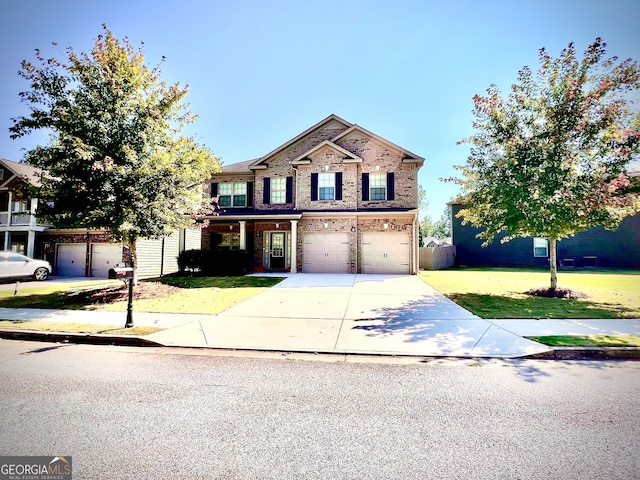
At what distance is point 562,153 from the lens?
1052cm

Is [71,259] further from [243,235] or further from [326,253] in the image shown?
[326,253]

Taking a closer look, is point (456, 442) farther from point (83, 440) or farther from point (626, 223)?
point (626, 223)

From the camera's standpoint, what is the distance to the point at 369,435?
307cm

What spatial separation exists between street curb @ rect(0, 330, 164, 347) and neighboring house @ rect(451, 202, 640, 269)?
22.6 metres

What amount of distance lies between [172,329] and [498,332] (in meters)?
7.34

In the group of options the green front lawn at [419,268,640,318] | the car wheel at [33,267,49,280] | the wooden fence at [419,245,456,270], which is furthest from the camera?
the wooden fence at [419,245,456,270]

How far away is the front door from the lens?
20.0m

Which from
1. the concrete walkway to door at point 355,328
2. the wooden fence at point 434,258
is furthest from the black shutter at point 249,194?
the wooden fence at point 434,258

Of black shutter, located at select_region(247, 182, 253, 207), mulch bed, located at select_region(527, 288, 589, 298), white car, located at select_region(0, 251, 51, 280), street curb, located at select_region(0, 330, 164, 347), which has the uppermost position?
black shutter, located at select_region(247, 182, 253, 207)

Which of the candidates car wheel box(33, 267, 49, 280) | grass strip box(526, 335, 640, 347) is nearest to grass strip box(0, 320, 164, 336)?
grass strip box(526, 335, 640, 347)

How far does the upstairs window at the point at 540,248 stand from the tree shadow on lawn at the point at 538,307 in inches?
670

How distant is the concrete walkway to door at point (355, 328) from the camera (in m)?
5.85

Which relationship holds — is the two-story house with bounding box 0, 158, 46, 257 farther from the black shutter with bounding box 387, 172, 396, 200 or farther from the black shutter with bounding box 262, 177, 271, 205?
the black shutter with bounding box 387, 172, 396, 200

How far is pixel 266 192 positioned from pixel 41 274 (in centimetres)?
1417
